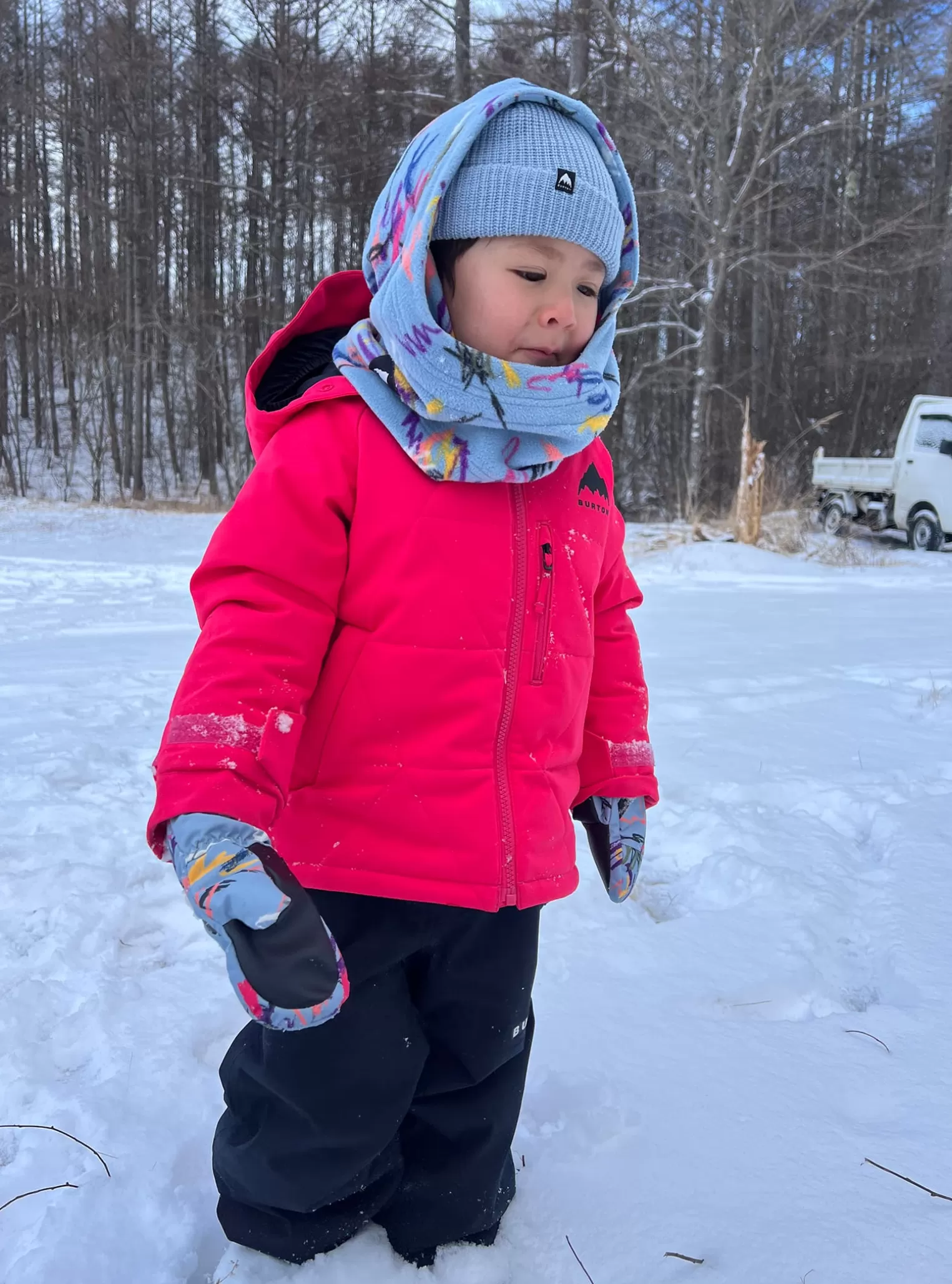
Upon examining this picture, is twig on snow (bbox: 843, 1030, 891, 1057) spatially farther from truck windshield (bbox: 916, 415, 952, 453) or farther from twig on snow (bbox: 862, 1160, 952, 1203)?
truck windshield (bbox: 916, 415, 952, 453)

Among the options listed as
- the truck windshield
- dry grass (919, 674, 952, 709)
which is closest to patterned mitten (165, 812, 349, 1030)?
dry grass (919, 674, 952, 709)

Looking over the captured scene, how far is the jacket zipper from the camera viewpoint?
1.11 meters

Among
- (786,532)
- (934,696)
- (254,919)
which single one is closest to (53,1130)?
(254,919)

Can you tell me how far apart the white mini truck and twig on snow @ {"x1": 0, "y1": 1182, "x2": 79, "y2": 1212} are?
10.9 meters

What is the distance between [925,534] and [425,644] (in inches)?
430

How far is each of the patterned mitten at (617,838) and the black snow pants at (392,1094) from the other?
0.17m

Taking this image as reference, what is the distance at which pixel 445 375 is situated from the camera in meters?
1.07

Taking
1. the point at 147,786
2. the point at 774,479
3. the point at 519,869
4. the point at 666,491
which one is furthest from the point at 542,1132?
the point at 666,491

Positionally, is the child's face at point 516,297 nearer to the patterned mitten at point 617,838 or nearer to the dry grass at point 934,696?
the patterned mitten at point 617,838

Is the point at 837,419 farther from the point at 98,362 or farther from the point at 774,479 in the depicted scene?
the point at 98,362

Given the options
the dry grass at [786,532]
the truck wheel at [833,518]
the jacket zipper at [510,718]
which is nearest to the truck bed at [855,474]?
the truck wheel at [833,518]

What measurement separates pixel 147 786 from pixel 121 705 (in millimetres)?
835

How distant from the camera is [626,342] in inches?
783

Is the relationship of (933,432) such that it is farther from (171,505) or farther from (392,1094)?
(171,505)
